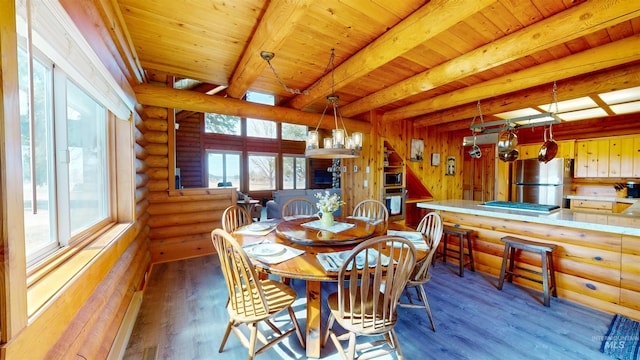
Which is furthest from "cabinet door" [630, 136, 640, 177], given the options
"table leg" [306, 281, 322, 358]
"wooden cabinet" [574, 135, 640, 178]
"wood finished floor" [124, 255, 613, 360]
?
"table leg" [306, 281, 322, 358]

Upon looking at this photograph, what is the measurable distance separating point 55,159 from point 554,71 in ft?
14.2

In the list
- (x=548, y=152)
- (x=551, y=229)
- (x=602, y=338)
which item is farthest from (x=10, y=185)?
(x=548, y=152)

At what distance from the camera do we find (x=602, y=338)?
200cm

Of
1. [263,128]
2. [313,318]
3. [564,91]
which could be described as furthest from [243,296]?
[263,128]

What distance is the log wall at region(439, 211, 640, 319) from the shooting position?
2314 mm

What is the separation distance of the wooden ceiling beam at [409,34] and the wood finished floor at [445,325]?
238 cm

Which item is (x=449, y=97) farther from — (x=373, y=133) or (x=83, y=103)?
(x=83, y=103)

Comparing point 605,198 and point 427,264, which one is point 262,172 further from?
point 605,198

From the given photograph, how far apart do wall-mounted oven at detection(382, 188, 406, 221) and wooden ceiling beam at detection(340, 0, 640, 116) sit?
2.39 meters

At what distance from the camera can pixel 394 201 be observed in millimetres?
5238

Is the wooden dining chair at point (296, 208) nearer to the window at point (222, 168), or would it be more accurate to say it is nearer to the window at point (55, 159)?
the window at point (55, 159)

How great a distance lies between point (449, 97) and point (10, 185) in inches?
172

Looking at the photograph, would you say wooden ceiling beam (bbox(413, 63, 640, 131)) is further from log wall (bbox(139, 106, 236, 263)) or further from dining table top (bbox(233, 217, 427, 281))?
log wall (bbox(139, 106, 236, 263))

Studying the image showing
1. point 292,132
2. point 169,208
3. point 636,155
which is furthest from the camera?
point 292,132
